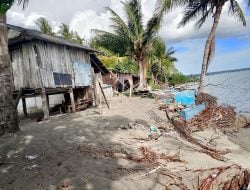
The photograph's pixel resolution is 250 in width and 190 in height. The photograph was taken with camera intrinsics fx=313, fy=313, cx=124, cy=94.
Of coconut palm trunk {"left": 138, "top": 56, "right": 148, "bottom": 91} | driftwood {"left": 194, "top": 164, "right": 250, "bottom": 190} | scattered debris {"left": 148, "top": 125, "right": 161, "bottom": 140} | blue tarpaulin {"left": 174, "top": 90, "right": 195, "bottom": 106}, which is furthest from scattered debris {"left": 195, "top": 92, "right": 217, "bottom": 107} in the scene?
driftwood {"left": 194, "top": 164, "right": 250, "bottom": 190}

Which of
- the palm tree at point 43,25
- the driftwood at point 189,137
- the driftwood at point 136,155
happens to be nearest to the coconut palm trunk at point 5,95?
the driftwood at point 136,155

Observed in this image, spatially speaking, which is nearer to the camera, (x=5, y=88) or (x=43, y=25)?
(x=5, y=88)

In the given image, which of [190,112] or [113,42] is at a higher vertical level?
[113,42]

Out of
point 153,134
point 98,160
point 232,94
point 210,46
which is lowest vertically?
point 232,94

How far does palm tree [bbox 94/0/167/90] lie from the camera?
2678 cm

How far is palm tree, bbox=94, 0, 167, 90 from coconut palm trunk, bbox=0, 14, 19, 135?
708 inches

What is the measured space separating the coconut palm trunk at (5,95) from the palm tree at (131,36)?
59.0 ft

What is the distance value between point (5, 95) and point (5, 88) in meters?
0.20

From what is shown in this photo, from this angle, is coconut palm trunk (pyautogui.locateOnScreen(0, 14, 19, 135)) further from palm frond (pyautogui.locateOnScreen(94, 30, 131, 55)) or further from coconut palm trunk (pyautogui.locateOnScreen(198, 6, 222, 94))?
palm frond (pyautogui.locateOnScreen(94, 30, 131, 55))

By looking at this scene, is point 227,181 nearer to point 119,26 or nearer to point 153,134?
point 153,134

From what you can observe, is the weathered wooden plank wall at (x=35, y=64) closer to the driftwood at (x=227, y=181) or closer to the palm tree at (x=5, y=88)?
the palm tree at (x=5, y=88)

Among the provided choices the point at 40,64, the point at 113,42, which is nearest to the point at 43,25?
the point at 113,42

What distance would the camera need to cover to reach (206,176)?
6.43 metres

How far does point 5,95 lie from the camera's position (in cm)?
856
